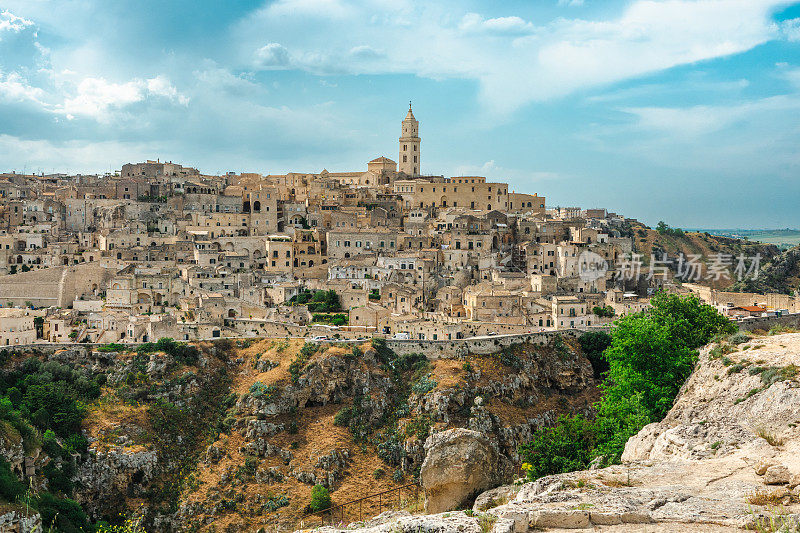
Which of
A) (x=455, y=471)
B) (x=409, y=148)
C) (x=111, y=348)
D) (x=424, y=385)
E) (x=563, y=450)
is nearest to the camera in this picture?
(x=455, y=471)

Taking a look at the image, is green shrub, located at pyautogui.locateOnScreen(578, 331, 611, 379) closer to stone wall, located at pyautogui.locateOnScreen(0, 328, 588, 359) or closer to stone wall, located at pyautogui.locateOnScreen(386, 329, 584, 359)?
stone wall, located at pyautogui.locateOnScreen(0, 328, 588, 359)

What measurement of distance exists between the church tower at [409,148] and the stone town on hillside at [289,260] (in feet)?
23.6

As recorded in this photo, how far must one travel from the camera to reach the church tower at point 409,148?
78750mm

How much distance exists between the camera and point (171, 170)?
72312mm

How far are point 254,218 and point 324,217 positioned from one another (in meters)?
6.63

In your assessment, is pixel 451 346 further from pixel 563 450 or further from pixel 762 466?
pixel 762 466

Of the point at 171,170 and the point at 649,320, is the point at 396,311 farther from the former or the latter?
the point at 171,170

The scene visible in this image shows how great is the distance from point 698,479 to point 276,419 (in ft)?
86.5

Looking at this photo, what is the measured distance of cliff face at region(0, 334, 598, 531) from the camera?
3112cm

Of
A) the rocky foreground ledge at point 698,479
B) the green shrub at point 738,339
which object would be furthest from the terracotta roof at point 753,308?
the rocky foreground ledge at point 698,479

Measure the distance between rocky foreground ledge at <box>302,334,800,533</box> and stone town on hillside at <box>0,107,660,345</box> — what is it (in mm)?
23650

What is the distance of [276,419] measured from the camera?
114 feet

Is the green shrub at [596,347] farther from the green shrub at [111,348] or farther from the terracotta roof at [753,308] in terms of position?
the green shrub at [111,348]

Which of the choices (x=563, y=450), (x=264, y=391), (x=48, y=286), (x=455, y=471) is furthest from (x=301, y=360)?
(x=455, y=471)
